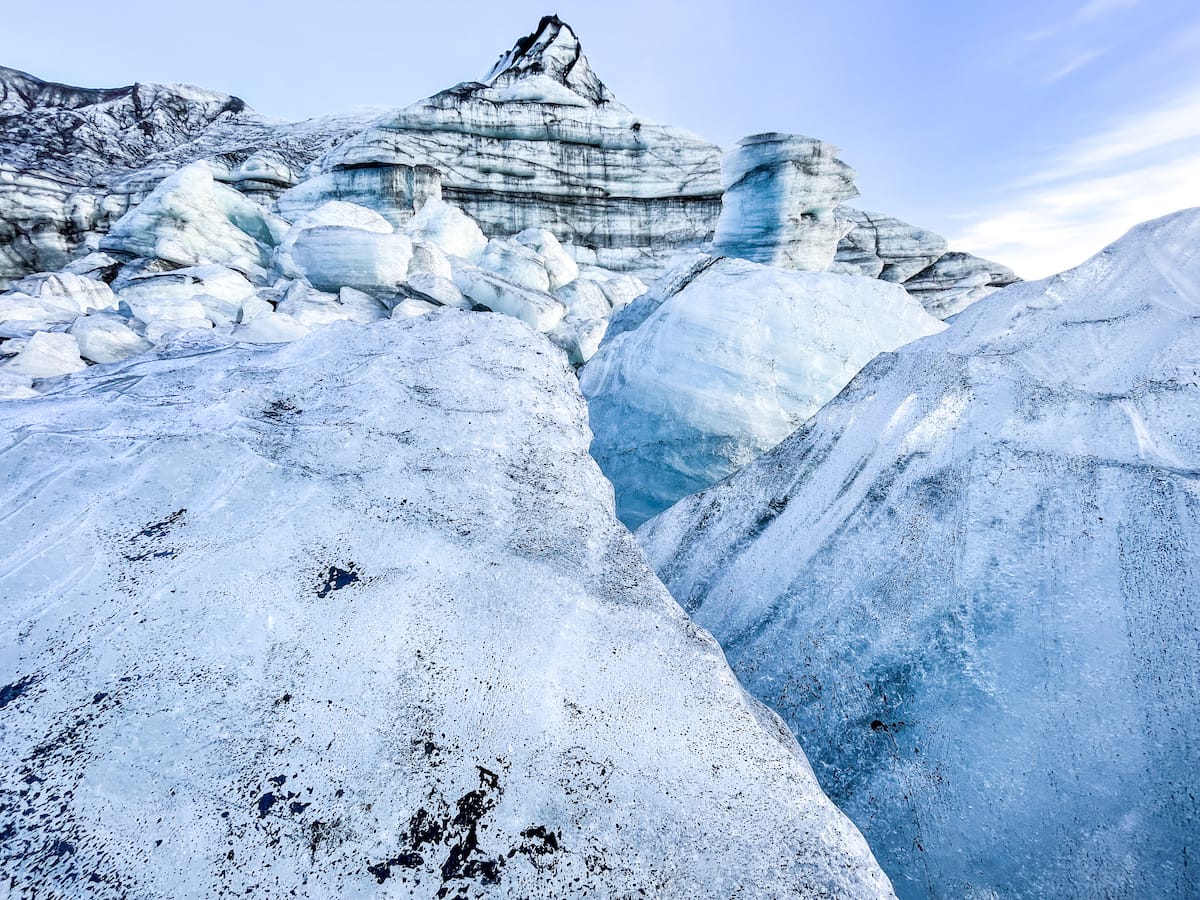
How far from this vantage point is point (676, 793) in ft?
2.70

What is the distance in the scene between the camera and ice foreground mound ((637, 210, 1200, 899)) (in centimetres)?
102

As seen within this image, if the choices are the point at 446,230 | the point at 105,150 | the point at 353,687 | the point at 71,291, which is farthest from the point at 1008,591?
the point at 105,150

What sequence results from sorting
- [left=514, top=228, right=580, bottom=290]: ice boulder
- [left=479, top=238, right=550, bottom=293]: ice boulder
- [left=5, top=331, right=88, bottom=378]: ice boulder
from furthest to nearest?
1. [left=514, top=228, right=580, bottom=290]: ice boulder
2. [left=479, top=238, right=550, bottom=293]: ice boulder
3. [left=5, top=331, right=88, bottom=378]: ice boulder

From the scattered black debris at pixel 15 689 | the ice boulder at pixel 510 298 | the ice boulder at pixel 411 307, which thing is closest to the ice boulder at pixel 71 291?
the ice boulder at pixel 411 307

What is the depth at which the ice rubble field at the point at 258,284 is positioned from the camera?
525cm

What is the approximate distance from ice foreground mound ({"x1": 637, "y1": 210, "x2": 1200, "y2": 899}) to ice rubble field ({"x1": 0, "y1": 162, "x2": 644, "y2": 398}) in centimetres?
267

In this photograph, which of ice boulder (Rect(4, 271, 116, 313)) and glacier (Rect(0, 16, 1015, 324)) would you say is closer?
ice boulder (Rect(4, 271, 116, 313))

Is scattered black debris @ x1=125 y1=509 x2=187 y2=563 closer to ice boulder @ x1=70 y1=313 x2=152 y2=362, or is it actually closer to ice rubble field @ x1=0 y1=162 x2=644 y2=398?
ice rubble field @ x1=0 y1=162 x2=644 y2=398

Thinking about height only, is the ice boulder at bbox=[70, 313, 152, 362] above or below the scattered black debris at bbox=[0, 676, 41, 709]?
below

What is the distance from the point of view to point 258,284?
9.52 meters

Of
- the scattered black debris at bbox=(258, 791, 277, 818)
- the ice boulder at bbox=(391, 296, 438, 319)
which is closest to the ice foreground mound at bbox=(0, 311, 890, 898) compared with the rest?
the scattered black debris at bbox=(258, 791, 277, 818)

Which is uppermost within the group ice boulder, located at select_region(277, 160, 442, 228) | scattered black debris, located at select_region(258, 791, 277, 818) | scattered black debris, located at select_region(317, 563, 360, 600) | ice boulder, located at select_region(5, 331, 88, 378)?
ice boulder, located at select_region(277, 160, 442, 228)

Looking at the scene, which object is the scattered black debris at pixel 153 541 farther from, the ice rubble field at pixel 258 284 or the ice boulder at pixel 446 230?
the ice boulder at pixel 446 230

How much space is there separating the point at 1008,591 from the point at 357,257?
7764 millimetres
